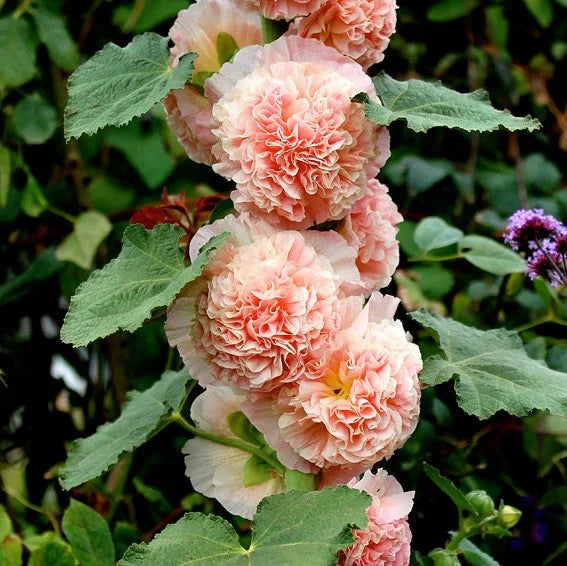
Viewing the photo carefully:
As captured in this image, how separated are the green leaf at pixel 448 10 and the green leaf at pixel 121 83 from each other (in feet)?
3.47

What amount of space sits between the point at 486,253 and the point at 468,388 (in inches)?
17.5

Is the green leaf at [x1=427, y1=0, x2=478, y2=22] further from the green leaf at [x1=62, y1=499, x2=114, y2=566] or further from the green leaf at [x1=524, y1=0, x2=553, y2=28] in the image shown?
the green leaf at [x1=62, y1=499, x2=114, y2=566]

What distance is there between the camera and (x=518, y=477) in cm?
136

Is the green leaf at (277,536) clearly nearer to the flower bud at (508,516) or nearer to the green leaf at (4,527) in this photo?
the flower bud at (508,516)

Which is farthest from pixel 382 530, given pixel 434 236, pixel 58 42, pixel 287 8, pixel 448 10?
pixel 448 10

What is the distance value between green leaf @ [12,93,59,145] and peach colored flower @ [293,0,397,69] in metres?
0.81

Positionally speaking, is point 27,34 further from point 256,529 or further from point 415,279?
point 256,529

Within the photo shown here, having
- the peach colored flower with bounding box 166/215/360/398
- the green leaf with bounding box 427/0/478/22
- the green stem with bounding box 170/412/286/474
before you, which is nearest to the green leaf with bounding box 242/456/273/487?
the green stem with bounding box 170/412/286/474

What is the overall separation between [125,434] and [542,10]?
1284 mm

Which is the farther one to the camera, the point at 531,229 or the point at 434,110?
the point at 531,229

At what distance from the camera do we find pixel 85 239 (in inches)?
58.3

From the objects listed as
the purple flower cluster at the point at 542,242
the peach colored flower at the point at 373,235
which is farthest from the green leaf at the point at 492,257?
the peach colored flower at the point at 373,235

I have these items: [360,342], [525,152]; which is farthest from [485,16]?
[360,342]

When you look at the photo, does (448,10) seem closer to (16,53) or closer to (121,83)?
(16,53)
